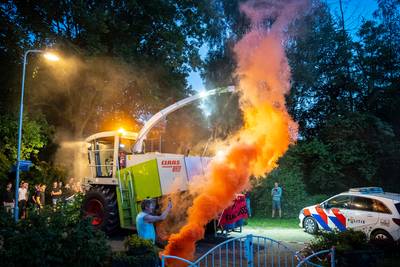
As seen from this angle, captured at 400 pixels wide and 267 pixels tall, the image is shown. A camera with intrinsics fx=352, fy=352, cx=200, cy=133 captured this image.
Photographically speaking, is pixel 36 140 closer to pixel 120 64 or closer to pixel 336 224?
pixel 120 64

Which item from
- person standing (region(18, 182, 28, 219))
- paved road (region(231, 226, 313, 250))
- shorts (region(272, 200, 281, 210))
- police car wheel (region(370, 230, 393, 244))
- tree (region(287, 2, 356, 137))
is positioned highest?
tree (region(287, 2, 356, 137))

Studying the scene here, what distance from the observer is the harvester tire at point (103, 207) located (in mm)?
11594

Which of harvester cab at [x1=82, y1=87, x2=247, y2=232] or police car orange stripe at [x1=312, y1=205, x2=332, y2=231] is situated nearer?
harvester cab at [x1=82, y1=87, x2=247, y2=232]

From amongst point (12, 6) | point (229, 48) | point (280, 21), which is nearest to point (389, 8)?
point (229, 48)

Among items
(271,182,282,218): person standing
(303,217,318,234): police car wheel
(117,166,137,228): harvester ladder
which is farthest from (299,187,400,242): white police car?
(117,166,137,228): harvester ladder

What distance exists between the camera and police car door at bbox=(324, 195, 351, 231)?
1218cm

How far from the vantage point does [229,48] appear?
21.2m

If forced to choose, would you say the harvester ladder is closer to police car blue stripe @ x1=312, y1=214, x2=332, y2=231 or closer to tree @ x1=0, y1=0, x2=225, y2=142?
police car blue stripe @ x1=312, y1=214, x2=332, y2=231

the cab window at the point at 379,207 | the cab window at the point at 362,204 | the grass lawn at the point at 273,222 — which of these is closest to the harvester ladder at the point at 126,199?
the grass lawn at the point at 273,222

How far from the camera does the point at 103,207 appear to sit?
467 inches

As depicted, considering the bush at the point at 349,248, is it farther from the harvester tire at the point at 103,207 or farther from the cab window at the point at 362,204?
the harvester tire at the point at 103,207

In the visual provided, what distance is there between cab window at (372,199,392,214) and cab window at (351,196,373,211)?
119 mm

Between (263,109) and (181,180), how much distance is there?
3.54 metres

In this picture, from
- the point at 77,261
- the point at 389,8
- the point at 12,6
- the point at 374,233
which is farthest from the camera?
the point at 389,8
